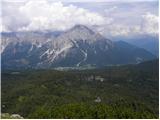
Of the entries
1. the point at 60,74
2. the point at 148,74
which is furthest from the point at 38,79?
the point at 148,74

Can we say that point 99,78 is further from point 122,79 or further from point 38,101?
point 38,101

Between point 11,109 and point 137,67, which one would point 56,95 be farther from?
point 137,67

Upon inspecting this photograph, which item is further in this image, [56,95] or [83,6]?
[56,95]

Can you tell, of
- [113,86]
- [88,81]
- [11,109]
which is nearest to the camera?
[11,109]

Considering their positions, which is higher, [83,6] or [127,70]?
[83,6]

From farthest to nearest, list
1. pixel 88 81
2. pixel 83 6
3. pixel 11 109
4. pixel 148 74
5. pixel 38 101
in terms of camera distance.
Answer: pixel 148 74 → pixel 88 81 → pixel 38 101 → pixel 11 109 → pixel 83 6

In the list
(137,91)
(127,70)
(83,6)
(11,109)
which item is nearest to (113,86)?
(137,91)

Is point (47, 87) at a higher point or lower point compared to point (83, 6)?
lower

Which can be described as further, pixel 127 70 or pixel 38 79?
pixel 127 70

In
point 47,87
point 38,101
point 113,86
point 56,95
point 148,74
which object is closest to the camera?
point 38,101
